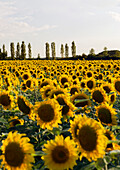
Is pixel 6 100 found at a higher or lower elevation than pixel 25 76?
lower

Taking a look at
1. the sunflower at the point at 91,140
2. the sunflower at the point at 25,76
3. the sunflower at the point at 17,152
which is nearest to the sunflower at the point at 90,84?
the sunflower at the point at 25,76

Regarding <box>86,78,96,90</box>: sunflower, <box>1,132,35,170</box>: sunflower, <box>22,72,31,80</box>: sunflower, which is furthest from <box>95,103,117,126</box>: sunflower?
<box>22,72,31,80</box>: sunflower

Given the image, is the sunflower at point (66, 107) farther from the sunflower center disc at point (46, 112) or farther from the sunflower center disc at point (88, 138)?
the sunflower center disc at point (88, 138)

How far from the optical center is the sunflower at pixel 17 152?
6.36ft

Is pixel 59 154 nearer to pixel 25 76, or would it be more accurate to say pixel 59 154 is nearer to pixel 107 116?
pixel 107 116

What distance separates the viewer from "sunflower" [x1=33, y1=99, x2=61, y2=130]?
2732mm

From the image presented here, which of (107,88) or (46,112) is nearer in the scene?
(46,112)

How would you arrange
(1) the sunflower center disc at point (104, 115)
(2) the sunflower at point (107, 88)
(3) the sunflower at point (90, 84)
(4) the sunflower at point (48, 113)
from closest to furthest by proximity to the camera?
1. (4) the sunflower at point (48, 113)
2. (1) the sunflower center disc at point (104, 115)
3. (2) the sunflower at point (107, 88)
4. (3) the sunflower at point (90, 84)

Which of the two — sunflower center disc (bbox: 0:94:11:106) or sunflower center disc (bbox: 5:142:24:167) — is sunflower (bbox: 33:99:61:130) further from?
sunflower center disc (bbox: 0:94:11:106)

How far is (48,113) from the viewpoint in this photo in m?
2.78

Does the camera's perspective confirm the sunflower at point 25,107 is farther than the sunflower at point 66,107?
Yes

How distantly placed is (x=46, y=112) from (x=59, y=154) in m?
0.83

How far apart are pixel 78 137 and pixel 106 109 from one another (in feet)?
3.45

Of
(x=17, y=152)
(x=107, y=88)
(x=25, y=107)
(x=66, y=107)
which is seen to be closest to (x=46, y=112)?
(x=66, y=107)
